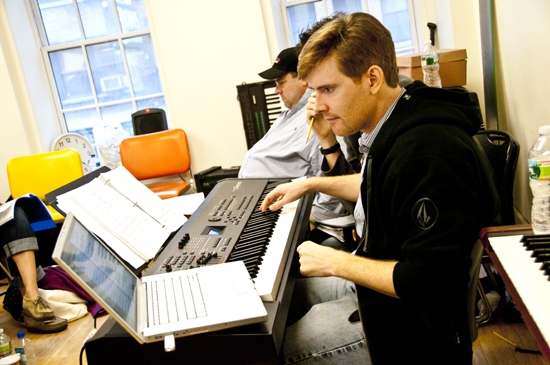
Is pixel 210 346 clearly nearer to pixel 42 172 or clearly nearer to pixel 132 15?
pixel 42 172

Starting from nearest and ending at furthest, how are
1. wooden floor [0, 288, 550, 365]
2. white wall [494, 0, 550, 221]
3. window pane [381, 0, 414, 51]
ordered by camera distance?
white wall [494, 0, 550, 221]
wooden floor [0, 288, 550, 365]
window pane [381, 0, 414, 51]

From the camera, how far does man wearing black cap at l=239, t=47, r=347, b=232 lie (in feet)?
8.95

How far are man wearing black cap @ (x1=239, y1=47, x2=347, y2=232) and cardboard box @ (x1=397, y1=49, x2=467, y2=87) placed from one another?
788mm

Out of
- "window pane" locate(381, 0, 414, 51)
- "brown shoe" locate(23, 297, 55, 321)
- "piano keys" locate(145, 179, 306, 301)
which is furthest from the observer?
"window pane" locate(381, 0, 414, 51)

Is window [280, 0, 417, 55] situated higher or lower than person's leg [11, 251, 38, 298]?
higher

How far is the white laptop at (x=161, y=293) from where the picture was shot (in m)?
1.08

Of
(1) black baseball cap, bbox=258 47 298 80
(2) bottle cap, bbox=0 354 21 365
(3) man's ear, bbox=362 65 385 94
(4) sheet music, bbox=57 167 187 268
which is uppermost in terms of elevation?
(1) black baseball cap, bbox=258 47 298 80

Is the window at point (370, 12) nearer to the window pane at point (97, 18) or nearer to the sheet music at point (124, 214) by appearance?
the window pane at point (97, 18)

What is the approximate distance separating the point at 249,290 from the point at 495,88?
2309mm

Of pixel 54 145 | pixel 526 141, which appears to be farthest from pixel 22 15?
pixel 526 141

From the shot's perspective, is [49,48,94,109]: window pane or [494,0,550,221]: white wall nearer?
[494,0,550,221]: white wall

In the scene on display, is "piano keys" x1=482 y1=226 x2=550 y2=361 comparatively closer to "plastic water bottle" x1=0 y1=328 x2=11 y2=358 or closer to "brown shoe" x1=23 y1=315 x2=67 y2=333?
"plastic water bottle" x1=0 y1=328 x2=11 y2=358

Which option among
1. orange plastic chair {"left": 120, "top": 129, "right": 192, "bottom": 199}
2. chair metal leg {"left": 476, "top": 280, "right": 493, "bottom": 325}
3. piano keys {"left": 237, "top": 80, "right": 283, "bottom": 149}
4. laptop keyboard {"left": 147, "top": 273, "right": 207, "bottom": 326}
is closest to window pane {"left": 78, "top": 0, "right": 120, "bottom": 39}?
orange plastic chair {"left": 120, "top": 129, "right": 192, "bottom": 199}

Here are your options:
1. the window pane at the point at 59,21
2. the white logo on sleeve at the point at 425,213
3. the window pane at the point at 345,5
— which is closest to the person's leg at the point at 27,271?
the window pane at the point at 59,21
